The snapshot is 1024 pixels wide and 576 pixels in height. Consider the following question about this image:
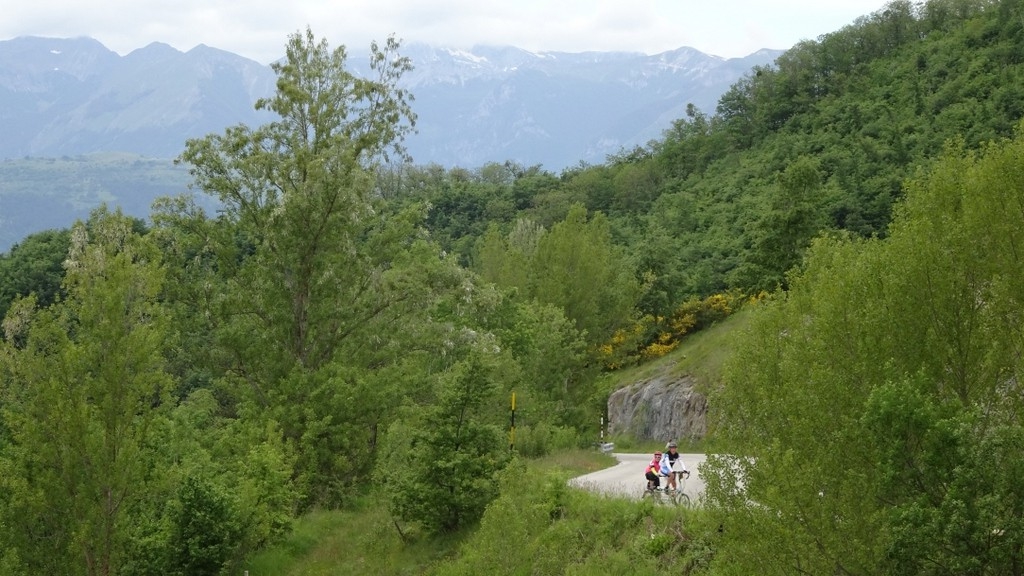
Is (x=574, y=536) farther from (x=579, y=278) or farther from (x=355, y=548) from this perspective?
(x=579, y=278)

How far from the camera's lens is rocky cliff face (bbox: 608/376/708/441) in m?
33.2

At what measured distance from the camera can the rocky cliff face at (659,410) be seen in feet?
109

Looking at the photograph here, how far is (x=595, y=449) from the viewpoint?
97.1 ft

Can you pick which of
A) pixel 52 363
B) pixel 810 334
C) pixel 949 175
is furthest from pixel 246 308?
pixel 949 175

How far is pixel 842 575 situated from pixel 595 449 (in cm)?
1931

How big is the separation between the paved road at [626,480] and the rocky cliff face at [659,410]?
5935mm

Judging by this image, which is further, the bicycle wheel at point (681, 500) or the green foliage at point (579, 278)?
the green foliage at point (579, 278)

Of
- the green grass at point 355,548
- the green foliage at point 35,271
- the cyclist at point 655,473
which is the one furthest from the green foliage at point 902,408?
the green foliage at point 35,271

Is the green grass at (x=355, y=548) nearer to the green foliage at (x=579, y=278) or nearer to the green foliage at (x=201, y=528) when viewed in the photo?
the green foliage at (x=201, y=528)

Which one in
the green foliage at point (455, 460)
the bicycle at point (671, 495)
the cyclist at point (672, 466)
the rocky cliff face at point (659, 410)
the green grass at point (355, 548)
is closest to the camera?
the bicycle at point (671, 495)

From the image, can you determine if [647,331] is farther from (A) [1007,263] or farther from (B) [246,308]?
(A) [1007,263]

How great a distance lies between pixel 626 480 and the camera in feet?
69.5

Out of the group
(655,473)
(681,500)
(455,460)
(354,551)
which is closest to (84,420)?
(354,551)

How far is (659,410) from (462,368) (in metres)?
18.9
